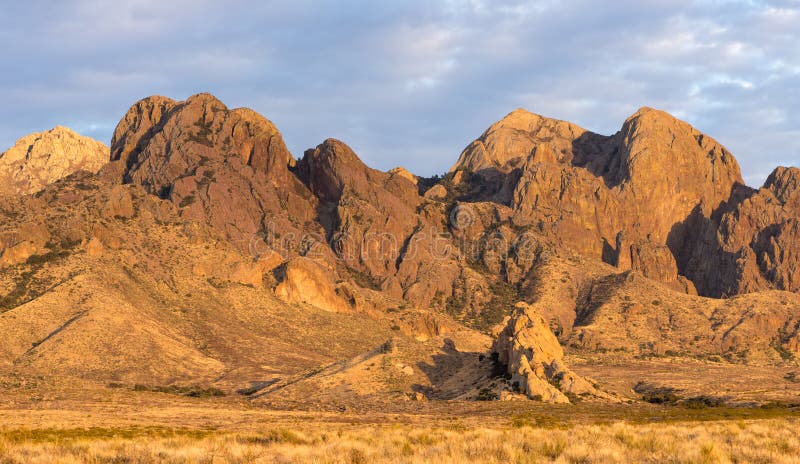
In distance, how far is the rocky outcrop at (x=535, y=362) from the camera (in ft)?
→ 309

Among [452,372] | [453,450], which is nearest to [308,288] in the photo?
[452,372]

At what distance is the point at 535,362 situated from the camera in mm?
103875

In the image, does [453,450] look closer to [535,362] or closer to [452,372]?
[535,362]

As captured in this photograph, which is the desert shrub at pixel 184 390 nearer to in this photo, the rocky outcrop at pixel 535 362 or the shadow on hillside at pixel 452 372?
the shadow on hillside at pixel 452 372

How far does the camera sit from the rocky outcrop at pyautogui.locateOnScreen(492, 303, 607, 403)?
9431 centimetres

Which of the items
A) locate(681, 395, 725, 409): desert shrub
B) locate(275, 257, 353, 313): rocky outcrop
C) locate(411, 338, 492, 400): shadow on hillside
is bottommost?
locate(681, 395, 725, 409): desert shrub

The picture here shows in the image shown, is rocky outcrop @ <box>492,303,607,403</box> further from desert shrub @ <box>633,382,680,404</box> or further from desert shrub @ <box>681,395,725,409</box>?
desert shrub @ <box>681,395,725,409</box>

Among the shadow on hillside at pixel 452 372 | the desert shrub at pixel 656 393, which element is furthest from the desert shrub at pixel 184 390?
the desert shrub at pixel 656 393

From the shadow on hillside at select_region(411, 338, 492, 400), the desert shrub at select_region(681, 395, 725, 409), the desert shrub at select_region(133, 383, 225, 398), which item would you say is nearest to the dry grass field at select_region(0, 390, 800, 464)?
the shadow on hillside at select_region(411, 338, 492, 400)

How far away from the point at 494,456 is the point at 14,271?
13906cm

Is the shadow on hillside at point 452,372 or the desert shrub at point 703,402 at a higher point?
the shadow on hillside at point 452,372

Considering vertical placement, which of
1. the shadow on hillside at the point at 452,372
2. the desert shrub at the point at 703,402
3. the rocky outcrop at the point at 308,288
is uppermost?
the rocky outcrop at the point at 308,288

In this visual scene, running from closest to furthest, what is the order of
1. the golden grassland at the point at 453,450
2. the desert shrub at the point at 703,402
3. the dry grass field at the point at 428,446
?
the golden grassland at the point at 453,450 < the dry grass field at the point at 428,446 < the desert shrub at the point at 703,402

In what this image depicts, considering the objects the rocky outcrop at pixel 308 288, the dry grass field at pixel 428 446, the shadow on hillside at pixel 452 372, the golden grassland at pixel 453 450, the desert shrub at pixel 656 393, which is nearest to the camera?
the golden grassland at pixel 453 450
